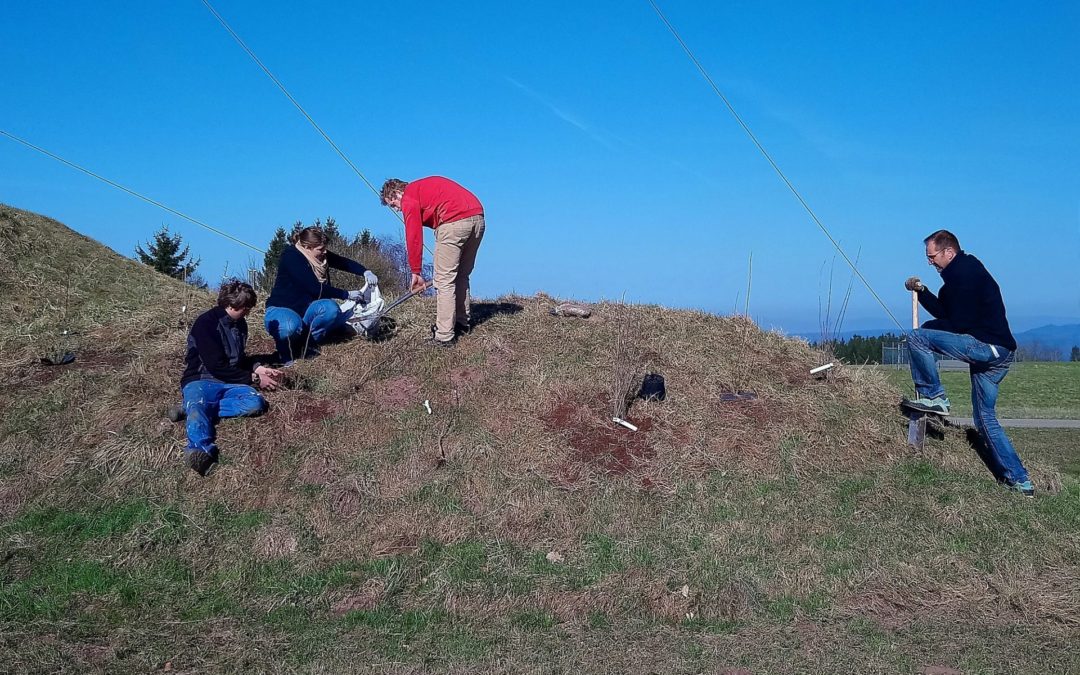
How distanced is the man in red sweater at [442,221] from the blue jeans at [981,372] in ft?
12.9

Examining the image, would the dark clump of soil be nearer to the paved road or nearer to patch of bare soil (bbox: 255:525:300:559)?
patch of bare soil (bbox: 255:525:300:559)

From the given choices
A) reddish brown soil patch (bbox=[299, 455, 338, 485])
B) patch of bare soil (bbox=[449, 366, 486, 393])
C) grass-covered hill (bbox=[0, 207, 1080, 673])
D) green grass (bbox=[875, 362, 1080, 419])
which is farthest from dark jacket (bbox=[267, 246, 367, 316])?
green grass (bbox=[875, 362, 1080, 419])

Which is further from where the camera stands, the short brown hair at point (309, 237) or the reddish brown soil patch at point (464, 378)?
the short brown hair at point (309, 237)

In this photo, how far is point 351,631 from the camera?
4.69 m

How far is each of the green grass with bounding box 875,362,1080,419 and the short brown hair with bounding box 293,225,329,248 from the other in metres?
7.49

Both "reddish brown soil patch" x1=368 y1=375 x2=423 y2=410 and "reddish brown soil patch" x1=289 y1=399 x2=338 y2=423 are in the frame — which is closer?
"reddish brown soil patch" x1=289 y1=399 x2=338 y2=423

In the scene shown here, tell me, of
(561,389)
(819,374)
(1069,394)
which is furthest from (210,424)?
(1069,394)

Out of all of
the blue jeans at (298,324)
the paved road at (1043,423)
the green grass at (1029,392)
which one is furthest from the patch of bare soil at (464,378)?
the paved road at (1043,423)

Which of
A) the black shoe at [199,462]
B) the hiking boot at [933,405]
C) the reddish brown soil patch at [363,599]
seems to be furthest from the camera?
the hiking boot at [933,405]

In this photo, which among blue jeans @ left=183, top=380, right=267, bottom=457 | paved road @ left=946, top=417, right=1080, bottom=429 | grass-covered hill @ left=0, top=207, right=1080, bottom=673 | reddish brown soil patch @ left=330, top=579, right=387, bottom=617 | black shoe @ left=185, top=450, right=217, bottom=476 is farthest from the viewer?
paved road @ left=946, top=417, right=1080, bottom=429

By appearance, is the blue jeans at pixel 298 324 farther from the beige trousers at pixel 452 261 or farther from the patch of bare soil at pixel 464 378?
the patch of bare soil at pixel 464 378

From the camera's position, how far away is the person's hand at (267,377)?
6715 mm

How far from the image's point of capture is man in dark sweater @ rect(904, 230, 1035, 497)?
6680mm

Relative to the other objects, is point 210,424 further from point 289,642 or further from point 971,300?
point 971,300
